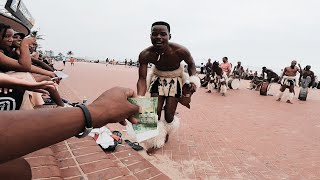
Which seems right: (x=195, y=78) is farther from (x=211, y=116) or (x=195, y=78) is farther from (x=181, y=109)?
(x=181, y=109)

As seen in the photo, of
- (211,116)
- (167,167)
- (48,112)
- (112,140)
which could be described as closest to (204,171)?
(167,167)

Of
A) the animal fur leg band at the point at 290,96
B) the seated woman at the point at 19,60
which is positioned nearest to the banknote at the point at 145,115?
the seated woman at the point at 19,60

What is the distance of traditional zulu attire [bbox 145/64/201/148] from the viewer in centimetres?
411

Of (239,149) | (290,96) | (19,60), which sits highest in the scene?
(19,60)

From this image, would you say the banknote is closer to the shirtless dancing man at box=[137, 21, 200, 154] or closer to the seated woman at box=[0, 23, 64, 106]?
the seated woman at box=[0, 23, 64, 106]

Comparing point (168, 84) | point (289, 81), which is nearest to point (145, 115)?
point (168, 84)

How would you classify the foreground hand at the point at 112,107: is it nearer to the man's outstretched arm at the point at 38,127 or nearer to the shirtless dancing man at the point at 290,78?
the man's outstretched arm at the point at 38,127

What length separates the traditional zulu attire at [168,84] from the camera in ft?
13.5

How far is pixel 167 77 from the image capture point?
4.22m

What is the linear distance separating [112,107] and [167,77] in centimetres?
299

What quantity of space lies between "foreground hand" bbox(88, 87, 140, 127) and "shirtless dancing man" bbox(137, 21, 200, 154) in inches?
103

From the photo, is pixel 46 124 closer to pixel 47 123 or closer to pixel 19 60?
pixel 47 123

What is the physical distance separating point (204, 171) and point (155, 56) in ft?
5.81

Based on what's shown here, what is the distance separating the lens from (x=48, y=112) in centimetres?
102
